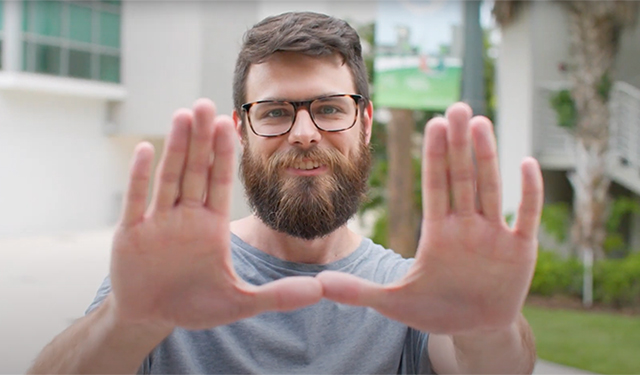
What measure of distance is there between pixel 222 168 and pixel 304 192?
492 mm

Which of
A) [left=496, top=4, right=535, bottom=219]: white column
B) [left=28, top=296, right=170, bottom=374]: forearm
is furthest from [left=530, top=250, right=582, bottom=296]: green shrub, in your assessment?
[left=28, top=296, right=170, bottom=374]: forearm

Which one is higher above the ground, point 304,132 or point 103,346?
point 304,132

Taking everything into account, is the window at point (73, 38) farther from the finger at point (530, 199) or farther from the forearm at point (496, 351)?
the finger at point (530, 199)

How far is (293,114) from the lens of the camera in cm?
169

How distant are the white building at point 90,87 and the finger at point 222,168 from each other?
12.4 meters

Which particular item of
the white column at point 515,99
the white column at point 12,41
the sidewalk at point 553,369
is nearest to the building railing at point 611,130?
the white column at point 515,99

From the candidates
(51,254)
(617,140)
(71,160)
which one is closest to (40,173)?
(71,160)

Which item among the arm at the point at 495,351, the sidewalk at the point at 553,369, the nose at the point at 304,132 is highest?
the nose at the point at 304,132

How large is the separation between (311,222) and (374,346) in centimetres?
37

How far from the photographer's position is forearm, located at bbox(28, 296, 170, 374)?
51.7 inches

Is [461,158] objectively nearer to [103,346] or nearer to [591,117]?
[103,346]

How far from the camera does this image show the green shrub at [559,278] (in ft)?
24.3

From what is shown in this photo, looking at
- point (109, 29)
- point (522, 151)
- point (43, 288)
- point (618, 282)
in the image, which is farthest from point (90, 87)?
point (618, 282)

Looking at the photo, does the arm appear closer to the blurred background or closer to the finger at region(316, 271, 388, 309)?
the finger at region(316, 271, 388, 309)
